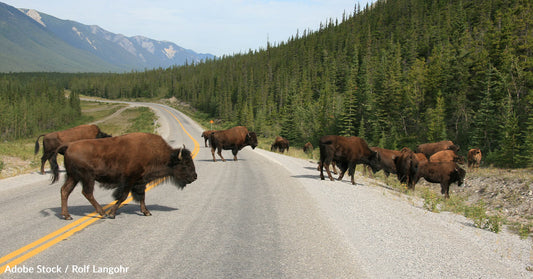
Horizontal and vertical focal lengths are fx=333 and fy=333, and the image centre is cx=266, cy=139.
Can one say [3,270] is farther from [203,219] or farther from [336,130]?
[336,130]

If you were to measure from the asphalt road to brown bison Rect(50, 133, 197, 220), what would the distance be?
1.77 feet

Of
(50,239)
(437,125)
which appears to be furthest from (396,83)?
(50,239)

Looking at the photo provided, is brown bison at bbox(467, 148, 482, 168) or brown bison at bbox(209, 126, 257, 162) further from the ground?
brown bison at bbox(209, 126, 257, 162)

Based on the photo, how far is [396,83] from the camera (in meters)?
46.7

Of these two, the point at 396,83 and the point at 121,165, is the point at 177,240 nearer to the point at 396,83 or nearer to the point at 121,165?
the point at 121,165

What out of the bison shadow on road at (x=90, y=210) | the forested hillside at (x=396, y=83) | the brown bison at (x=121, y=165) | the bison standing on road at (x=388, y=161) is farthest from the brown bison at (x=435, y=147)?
the bison shadow on road at (x=90, y=210)

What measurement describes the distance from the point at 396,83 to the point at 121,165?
4610cm

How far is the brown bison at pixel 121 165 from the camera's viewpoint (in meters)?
6.27

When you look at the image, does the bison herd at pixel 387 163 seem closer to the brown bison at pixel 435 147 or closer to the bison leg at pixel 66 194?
the brown bison at pixel 435 147

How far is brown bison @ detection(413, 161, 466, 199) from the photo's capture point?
15.3 meters

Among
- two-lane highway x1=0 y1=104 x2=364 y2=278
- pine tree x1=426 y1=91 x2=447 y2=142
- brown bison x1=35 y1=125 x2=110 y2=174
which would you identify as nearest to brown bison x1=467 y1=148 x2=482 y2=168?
pine tree x1=426 y1=91 x2=447 y2=142

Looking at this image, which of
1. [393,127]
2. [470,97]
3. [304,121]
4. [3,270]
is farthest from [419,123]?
[3,270]

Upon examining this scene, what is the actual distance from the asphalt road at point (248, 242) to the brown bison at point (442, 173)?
7514mm

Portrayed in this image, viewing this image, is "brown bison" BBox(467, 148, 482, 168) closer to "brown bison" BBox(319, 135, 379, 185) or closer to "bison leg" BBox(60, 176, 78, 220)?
"brown bison" BBox(319, 135, 379, 185)
